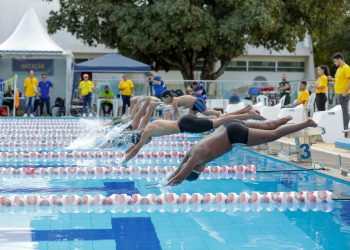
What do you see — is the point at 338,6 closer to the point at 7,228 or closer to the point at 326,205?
the point at 326,205

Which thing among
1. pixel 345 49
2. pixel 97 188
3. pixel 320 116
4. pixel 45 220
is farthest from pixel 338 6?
pixel 45 220

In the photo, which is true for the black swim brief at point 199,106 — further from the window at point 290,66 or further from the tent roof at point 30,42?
the window at point 290,66

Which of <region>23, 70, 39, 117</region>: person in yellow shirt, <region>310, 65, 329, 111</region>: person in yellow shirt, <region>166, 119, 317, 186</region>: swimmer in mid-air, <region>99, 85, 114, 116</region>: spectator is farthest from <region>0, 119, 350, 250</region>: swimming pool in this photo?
<region>99, 85, 114, 116</region>: spectator

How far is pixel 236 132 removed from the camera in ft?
22.3

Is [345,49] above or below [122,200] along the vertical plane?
above

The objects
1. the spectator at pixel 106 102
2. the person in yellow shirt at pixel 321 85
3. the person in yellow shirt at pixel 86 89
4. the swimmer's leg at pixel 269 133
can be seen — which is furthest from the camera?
the spectator at pixel 106 102

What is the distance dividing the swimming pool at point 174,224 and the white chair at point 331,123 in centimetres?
533

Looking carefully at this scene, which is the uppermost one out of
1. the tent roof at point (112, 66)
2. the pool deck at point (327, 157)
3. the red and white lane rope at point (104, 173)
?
the tent roof at point (112, 66)

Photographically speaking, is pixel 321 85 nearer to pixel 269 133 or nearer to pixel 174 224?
pixel 269 133

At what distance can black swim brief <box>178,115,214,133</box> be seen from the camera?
25.3ft

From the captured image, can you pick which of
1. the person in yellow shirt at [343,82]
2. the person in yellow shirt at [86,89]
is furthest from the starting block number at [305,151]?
the person in yellow shirt at [86,89]

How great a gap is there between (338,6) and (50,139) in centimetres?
1691

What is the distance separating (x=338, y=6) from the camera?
2762 cm

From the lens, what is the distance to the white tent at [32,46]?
23.7 m
